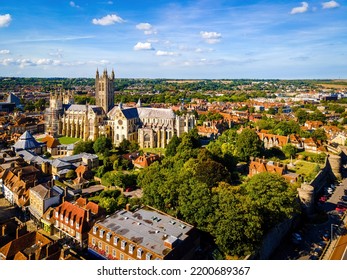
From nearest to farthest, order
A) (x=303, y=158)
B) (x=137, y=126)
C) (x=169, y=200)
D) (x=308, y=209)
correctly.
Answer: (x=169, y=200), (x=308, y=209), (x=303, y=158), (x=137, y=126)

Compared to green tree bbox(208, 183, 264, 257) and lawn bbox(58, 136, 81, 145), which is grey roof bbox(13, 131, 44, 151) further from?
green tree bbox(208, 183, 264, 257)

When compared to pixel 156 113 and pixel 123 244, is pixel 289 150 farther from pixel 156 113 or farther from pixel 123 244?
pixel 123 244

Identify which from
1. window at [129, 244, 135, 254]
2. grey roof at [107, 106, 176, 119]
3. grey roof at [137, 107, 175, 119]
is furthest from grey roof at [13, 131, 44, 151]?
window at [129, 244, 135, 254]

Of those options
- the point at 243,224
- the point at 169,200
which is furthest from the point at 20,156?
the point at 243,224

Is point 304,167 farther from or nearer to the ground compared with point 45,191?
nearer to the ground

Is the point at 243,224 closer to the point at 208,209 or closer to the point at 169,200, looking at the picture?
the point at 208,209

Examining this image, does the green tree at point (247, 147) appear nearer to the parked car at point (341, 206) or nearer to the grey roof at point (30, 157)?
the parked car at point (341, 206)

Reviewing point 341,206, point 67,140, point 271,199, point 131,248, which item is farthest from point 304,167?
point 67,140
